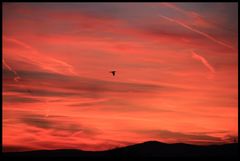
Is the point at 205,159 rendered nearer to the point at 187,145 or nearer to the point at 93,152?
the point at 93,152

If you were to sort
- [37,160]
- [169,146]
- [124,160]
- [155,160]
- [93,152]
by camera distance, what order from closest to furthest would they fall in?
[37,160]
[155,160]
[124,160]
[93,152]
[169,146]

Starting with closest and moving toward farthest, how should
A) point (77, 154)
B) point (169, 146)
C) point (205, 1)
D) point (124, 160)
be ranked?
point (205, 1) < point (124, 160) < point (77, 154) < point (169, 146)

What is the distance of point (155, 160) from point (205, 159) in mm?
6261

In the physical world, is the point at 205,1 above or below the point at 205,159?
above

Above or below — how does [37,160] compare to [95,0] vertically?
below

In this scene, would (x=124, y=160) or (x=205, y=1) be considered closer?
(x=205, y=1)

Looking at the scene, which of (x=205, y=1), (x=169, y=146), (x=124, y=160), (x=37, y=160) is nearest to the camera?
(x=205, y=1)

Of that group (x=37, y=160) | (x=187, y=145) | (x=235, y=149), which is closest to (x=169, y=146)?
(x=187, y=145)

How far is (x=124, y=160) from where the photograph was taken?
53.0 m

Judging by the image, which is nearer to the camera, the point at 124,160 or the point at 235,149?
the point at 124,160

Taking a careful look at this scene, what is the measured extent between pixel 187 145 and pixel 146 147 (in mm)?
9541

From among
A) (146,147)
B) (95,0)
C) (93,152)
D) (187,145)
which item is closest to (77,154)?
(93,152)

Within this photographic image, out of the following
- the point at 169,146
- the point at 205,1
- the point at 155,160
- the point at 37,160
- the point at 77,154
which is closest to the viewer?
the point at 205,1

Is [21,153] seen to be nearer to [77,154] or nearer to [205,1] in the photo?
[77,154]
